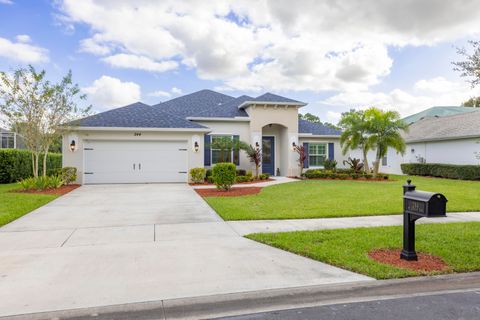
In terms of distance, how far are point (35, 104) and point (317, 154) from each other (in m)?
16.2

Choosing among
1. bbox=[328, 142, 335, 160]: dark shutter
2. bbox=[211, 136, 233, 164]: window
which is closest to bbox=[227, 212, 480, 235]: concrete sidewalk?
bbox=[211, 136, 233, 164]: window

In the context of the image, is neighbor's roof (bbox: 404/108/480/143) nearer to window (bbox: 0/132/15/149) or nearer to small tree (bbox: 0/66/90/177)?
small tree (bbox: 0/66/90/177)

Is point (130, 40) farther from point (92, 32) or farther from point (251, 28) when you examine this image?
point (251, 28)

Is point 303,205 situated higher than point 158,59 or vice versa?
point 158,59

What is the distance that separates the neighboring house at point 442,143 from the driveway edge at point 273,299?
55.9 ft

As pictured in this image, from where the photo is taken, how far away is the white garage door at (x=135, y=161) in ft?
53.4

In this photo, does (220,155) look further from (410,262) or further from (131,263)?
(410,262)

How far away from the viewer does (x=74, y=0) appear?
37.1 ft

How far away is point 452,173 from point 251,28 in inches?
597

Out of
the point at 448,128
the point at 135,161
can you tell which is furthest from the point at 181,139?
the point at 448,128

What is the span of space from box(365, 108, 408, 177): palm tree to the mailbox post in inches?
609

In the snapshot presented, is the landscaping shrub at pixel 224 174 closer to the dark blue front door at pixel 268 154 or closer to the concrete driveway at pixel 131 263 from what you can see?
the concrete driveway at pixel 131 263

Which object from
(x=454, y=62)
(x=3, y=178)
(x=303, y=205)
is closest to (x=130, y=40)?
(x=3, y=178)

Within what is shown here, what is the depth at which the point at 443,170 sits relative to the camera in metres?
20.4
